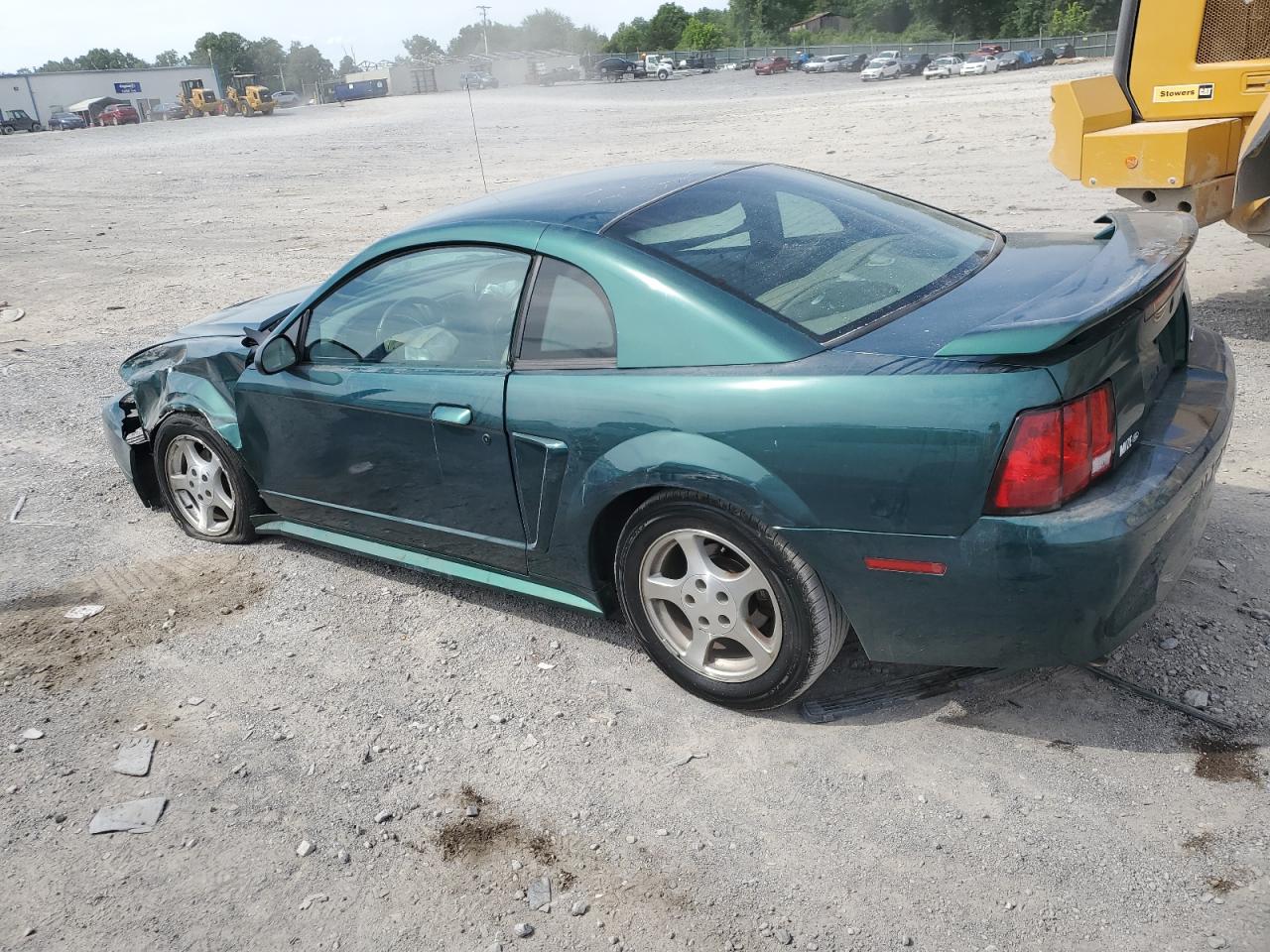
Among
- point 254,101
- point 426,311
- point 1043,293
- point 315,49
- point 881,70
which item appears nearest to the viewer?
point 1043,293

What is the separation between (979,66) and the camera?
153 feet

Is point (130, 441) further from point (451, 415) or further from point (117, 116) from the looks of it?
point (117, 116)

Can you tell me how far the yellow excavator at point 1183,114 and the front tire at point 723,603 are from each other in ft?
15.8

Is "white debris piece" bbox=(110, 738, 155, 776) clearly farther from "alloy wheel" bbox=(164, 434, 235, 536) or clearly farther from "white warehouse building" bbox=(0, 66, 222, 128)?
"white warehouse building" bbox=(0, 66, 222, 128)

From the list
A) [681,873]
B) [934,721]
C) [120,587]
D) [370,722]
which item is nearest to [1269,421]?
[934,721]

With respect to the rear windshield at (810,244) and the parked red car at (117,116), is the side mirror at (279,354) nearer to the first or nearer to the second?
the rear windshield at (810,244)

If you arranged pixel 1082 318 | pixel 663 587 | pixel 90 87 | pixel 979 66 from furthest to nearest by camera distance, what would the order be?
pixel 90 87
pixel 979 66
pixel 663 587
pixel 1082 318

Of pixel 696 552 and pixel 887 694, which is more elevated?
pixel 696 552

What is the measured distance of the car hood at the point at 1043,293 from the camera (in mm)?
2709

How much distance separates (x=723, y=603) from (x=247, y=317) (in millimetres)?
3196

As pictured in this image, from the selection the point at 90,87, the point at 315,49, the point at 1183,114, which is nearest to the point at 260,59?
the point at 315,49

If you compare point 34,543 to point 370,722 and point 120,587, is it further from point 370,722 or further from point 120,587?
point 370,722

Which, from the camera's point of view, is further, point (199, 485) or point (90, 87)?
point (90, 87)

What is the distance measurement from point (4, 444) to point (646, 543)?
541 cm
